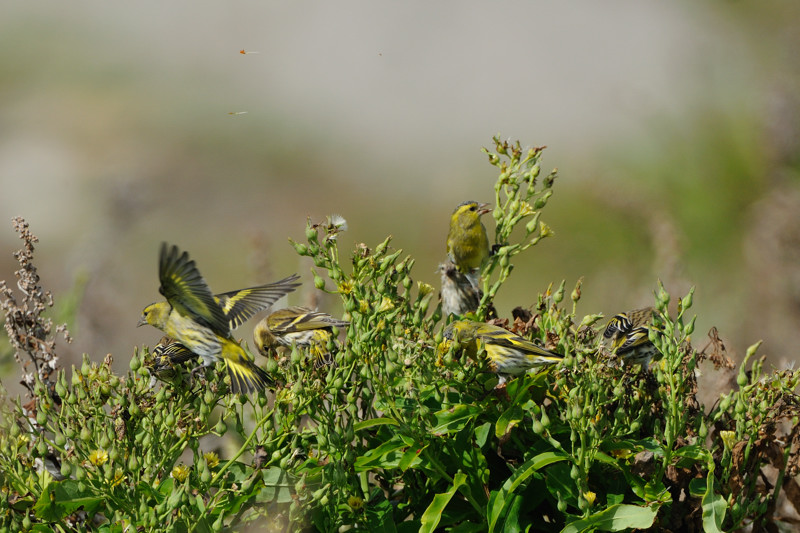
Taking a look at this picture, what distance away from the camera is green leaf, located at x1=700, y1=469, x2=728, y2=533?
205 centimetres

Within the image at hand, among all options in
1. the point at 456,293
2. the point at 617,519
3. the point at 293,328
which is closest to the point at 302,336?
the point at 293,328

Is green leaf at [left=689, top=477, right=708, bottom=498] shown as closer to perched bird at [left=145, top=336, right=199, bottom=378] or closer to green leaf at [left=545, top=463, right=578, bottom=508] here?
green leaf at [left=545, top=463, right=578, bottom=508]

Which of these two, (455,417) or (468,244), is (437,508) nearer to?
(455,417)

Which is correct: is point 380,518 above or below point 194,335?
below

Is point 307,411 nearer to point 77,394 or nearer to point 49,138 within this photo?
point 77,394

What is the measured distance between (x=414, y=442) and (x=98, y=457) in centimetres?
67

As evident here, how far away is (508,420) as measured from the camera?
214cm

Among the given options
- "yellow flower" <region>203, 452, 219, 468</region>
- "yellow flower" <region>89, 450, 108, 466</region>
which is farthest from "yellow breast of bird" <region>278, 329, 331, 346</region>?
"yellow flower" <region>89, 450, 108, 466</region>

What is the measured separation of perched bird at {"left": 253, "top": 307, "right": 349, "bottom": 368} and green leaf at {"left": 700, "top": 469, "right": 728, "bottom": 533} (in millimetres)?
1154

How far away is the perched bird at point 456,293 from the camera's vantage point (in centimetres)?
284

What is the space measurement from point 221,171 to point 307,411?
409 inches

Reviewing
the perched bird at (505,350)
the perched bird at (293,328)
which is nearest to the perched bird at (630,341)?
the perched bird at (505,350)

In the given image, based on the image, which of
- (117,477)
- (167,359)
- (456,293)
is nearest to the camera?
(117,477)

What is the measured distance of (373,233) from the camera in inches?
396
